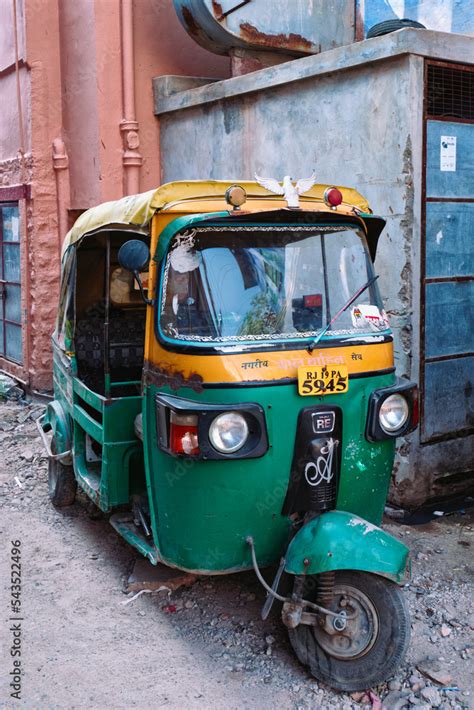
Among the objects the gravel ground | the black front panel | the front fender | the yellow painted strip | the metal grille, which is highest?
the metal grille

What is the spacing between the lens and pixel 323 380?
358 centimetres

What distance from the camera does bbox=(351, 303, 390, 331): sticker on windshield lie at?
12.7 feet

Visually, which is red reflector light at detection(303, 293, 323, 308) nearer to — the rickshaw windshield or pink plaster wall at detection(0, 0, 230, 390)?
the rickshaw windshield

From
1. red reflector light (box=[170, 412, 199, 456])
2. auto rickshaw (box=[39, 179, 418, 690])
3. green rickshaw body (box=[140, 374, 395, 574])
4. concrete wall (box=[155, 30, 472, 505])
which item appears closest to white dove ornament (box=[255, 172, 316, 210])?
auto rickshaw (box=[39, 179, 418, 690])

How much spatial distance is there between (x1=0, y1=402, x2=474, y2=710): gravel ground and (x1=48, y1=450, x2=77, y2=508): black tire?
43 centimetres

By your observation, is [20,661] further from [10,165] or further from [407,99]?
[10,165]

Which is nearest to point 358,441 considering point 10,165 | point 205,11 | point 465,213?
point 465,213

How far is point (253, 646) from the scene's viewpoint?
12.5ft

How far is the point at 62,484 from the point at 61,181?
4377 mm

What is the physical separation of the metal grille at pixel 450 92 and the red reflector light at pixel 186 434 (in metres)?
3.28

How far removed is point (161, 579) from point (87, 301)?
7.40ft

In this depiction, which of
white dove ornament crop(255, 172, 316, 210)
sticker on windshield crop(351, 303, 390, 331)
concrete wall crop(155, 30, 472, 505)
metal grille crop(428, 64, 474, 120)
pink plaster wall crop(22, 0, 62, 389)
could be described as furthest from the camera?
pink plaster wall crop(22, 0, 62, 389)

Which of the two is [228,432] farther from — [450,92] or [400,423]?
[450,92]

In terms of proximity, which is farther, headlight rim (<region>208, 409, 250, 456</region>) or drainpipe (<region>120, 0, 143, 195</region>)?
drainpipe (<region>120, 0, 143, 195</region>)
